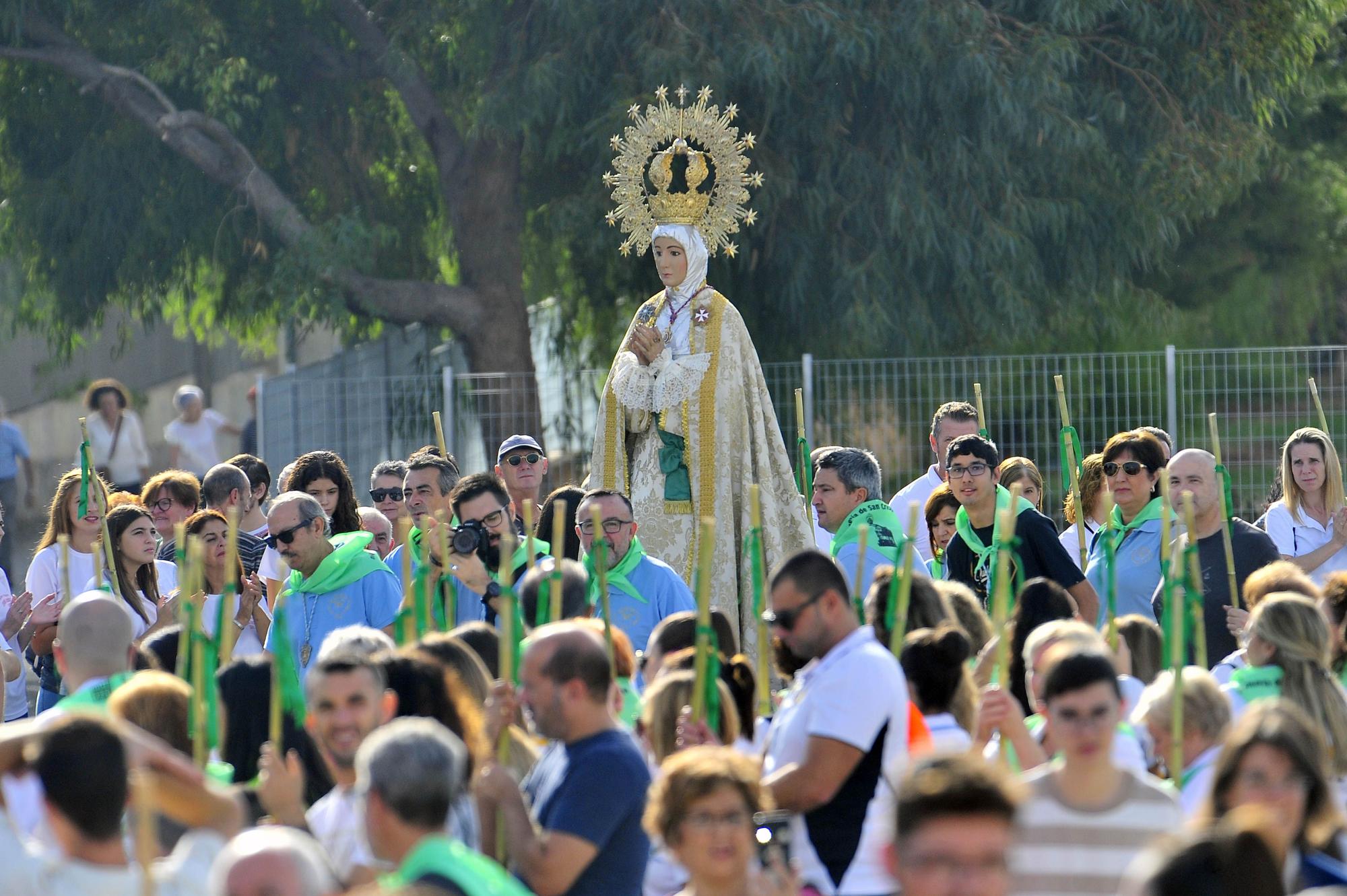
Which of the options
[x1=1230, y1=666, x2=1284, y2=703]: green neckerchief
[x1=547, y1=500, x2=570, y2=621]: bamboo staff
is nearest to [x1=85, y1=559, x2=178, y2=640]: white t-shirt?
[x1=547, y1=500, x2=570, y2=621]: bamboo staff

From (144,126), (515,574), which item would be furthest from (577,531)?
(144,126)

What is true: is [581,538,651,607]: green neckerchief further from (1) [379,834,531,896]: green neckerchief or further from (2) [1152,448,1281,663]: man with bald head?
(1) [379,834,531,896]: green neckerchief

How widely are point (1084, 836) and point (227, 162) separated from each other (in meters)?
13.7

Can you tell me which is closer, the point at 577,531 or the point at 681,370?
the point at 577,531

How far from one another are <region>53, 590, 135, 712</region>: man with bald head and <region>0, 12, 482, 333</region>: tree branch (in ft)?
36.8

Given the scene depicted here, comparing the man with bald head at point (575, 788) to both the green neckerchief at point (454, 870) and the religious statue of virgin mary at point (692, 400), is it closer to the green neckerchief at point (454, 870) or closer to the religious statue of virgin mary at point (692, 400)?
the green neckerchief at point (454, 870)

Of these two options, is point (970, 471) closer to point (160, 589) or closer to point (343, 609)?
point (343, 609)

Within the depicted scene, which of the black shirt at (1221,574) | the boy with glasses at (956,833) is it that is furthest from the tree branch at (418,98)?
the boy with glasses at (956,833)

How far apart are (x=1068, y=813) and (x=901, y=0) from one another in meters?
11.8

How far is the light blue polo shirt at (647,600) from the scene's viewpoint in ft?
24.8

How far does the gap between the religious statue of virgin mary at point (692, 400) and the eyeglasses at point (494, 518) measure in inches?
81.6

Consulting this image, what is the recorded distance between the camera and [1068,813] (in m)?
4.25

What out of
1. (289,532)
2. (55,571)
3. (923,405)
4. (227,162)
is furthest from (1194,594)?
(227,162)

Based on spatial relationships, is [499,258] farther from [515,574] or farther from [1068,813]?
[1068,813]
